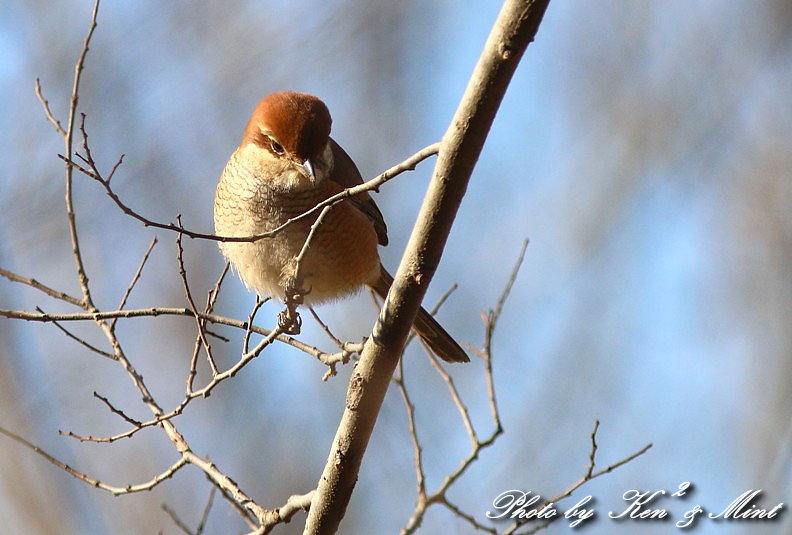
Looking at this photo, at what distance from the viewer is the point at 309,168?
3.70m

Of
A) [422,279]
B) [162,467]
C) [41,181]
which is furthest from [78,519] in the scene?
[422,279]

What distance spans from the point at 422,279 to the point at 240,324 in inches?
46.4

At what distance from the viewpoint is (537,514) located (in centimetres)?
286

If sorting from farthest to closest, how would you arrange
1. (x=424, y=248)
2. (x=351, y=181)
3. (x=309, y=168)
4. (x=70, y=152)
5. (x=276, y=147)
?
(x=351, y=181), (x=276, y=147), (x=309, y=168), (x=70, y=152), (x=424, y=248)

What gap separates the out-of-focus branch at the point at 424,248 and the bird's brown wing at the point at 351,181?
1.41 meters

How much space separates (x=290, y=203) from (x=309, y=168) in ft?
0.62

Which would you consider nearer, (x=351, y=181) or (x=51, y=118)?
(x=51, y=118)

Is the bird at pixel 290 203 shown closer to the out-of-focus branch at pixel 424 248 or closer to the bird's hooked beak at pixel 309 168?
the bird's hooked beak at pixel 309 168

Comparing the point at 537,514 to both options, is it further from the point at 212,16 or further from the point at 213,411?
the point at 212,16

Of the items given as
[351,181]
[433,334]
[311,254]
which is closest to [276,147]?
[351,181]

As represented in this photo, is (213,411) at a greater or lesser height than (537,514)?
greater

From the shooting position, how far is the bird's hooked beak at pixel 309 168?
367cm

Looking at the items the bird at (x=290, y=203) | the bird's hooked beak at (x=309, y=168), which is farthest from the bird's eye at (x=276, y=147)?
the bird's hooked beak at (x=309, y=168)

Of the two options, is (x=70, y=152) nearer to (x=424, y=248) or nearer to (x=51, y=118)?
(x=51, y=118)
